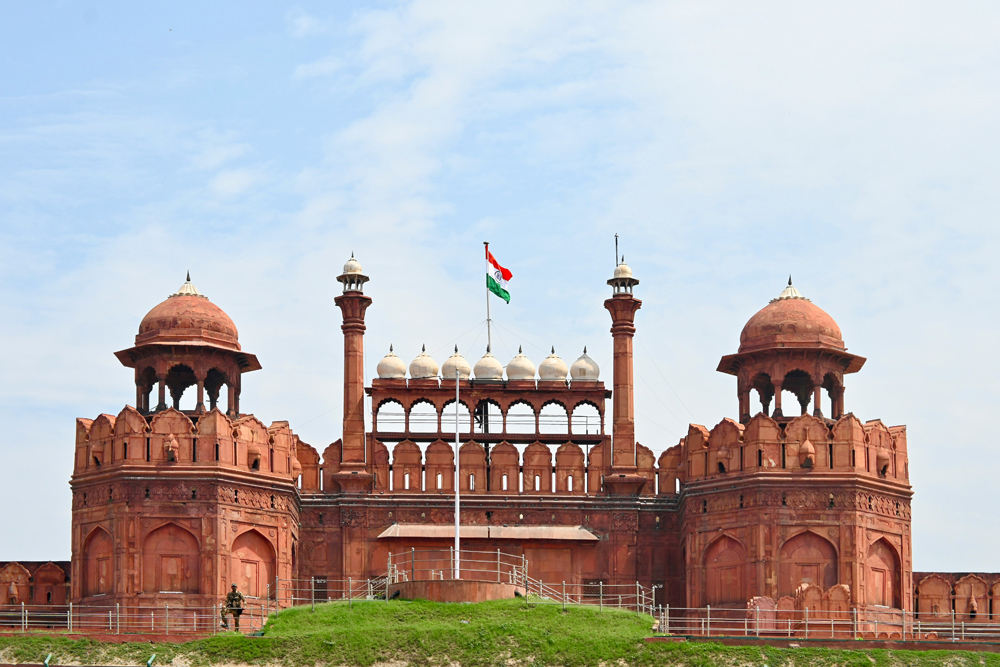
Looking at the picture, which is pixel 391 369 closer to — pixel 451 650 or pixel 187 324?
pixel 187 324

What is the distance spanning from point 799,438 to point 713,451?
311 cm

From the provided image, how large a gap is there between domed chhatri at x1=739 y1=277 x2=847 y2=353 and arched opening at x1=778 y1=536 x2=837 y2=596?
7.12 metres

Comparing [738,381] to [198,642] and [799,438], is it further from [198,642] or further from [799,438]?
[198,642]

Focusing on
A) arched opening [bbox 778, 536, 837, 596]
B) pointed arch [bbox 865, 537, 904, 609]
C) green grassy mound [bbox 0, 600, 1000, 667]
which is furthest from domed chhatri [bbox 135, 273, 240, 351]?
pointed arch [bbox 865, 537, 904, 609]

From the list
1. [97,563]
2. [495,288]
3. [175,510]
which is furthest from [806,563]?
[97,563]

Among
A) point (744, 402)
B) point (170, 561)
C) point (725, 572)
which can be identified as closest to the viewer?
point (170, 561)

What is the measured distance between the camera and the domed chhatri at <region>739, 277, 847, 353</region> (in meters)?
64.3

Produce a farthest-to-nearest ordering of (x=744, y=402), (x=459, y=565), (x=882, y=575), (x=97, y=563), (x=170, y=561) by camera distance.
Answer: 1. (x=744, y=402)
2. (x=459, y=565)
3. (x=882, y=575)
4. (x=97, y=563)
5. (x=170, y=561)

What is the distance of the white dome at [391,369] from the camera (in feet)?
225

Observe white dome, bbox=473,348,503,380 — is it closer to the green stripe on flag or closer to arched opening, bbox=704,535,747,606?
the green stripe on flag

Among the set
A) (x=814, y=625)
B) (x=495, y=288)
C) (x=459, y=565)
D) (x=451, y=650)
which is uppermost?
(x=495, y=288)

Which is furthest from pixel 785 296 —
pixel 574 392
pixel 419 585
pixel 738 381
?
pixel 419 585

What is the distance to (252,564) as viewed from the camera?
2410 inches

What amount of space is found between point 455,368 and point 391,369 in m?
2.30
